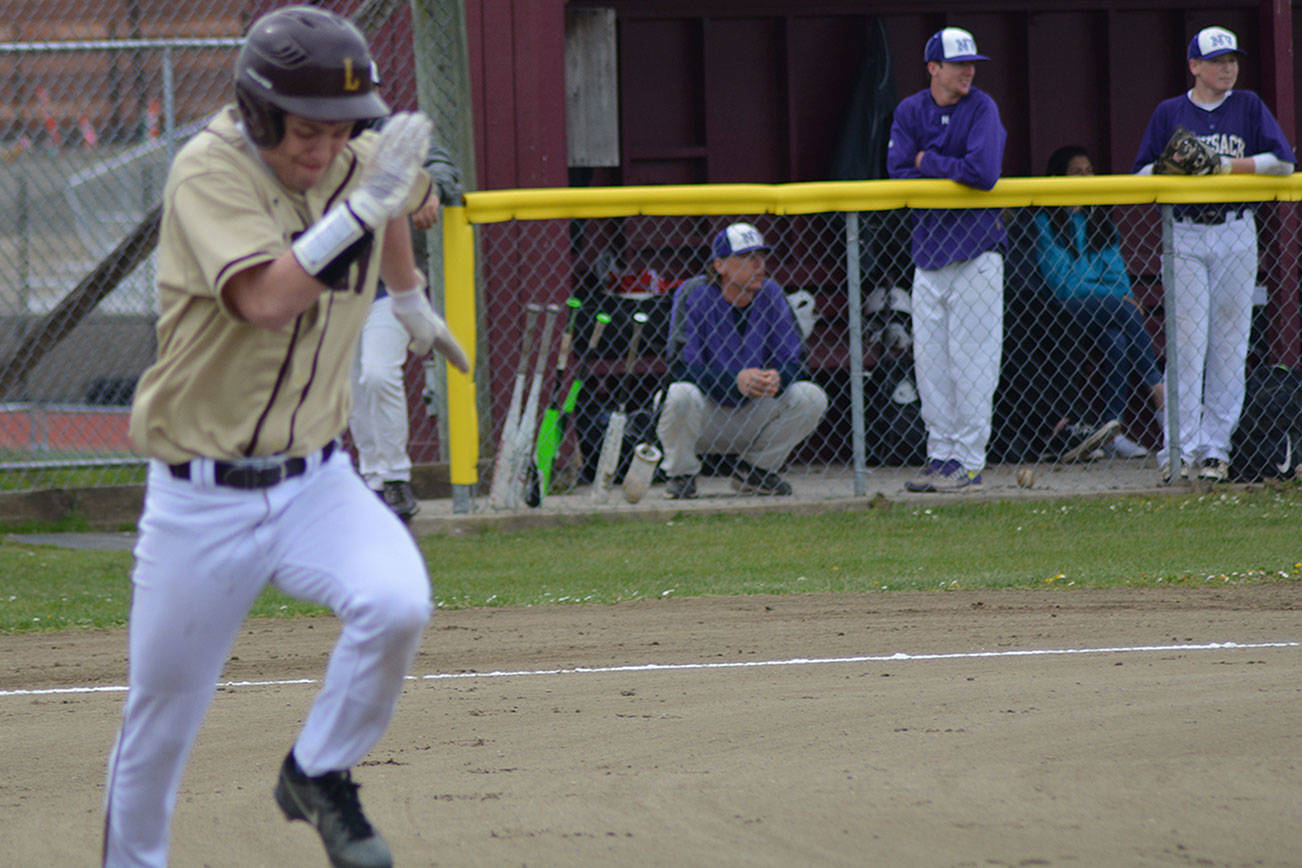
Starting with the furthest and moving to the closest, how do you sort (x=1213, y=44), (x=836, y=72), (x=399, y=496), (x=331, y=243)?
1. (x=836, y=72)
2. (x=1213, y=44)
3. (x=399, y=496)
4. (x=331, y=243)

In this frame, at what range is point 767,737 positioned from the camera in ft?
16.2

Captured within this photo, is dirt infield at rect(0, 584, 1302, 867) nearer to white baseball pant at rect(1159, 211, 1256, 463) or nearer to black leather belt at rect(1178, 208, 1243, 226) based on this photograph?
white baseball pant at rect(1159, 211, 1256, 463)

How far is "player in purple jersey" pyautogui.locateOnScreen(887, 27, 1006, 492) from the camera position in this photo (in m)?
9.01

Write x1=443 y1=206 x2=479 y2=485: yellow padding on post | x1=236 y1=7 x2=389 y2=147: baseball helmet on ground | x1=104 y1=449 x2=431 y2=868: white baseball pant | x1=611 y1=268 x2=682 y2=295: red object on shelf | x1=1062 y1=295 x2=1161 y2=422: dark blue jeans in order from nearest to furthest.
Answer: x1=236 y1=7 x2=389 y2=147: baseball helmet on ground, x1=104 y1=449 x2=431 y2=868: white baseball pant, x1=443 y1=206 x2=479 y2=485: yellow padding on post, x1=1062 y1=295 x2=1161 y2=422: dark blue jeans, x1=611 y1=268 x2=682 y2=295: red object on shelf

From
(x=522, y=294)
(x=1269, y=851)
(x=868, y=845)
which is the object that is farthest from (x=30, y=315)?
(x=1269, y=851)

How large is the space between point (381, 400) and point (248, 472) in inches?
206

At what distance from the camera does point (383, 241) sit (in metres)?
3.65

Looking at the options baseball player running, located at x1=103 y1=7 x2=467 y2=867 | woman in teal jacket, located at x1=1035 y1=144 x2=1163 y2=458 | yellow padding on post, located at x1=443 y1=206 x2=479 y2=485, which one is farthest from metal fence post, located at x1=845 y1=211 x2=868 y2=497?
baseball player running, located at x1=103 y1=7 x2=467 y2=867

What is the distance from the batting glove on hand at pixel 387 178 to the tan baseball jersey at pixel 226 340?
0.70 feet

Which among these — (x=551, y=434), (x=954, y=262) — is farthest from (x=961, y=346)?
(x=551, y=434)

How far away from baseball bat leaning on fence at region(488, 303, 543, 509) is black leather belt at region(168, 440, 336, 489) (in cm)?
559

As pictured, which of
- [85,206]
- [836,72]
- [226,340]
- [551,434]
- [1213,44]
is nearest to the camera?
[226,340]

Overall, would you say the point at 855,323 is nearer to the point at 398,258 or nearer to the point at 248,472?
the point at 398,258

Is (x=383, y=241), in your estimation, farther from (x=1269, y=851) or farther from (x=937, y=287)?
(x=937, y=287)
